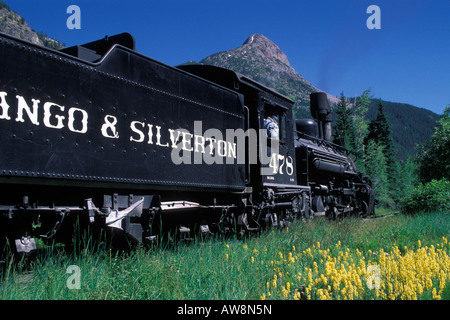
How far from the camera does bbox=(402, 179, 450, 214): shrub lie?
12070 mm

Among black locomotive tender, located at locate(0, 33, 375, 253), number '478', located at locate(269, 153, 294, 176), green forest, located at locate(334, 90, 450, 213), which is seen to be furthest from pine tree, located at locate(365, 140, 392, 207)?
black locomotive tender, located at locate(0, 33, 375, 253)

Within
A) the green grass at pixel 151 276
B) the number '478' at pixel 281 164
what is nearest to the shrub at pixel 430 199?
the number '478' at pixel 281 164


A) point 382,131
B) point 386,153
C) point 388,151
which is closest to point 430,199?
point 386,153

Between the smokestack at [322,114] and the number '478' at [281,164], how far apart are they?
5.15 metres

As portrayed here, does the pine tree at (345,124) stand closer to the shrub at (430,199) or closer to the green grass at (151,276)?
the shrub at (430,199)

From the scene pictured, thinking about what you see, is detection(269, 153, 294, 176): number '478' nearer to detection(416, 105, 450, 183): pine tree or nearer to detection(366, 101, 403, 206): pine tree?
detection(416, 105, 450, 183): pine tree

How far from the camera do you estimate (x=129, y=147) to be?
457 centimetres

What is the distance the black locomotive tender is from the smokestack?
5291mm

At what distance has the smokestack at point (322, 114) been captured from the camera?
1314cm

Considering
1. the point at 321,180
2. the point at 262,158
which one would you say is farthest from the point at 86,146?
the point at 321,180

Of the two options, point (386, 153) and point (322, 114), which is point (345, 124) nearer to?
point (386, 153)

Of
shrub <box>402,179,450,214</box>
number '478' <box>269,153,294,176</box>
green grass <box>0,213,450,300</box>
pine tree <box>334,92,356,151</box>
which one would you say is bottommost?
green grass <box>0,213,450,300</box>
